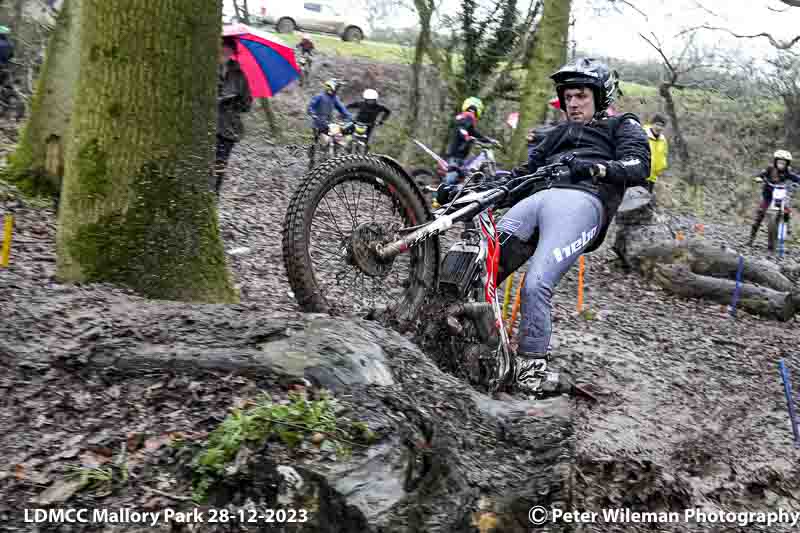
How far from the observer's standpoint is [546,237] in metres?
4.57

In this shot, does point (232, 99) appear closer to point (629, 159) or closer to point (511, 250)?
point (511, 250)

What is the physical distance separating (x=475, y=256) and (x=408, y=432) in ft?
5.74

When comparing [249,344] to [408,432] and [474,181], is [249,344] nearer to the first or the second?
[408,432]

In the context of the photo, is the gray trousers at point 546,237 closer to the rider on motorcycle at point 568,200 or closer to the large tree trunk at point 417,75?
the rider on motorcycle at point 568,200

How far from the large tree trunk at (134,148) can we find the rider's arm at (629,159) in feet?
8.06

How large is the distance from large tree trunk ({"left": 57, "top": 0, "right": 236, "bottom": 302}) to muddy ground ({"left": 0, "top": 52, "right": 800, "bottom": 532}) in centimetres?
30

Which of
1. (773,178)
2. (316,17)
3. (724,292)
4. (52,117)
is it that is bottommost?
(724,292)

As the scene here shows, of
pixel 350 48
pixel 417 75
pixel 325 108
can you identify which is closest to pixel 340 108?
pixel 325 108

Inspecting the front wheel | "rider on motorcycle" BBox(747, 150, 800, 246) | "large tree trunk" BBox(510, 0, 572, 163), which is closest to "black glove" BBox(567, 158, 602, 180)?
the front wheel

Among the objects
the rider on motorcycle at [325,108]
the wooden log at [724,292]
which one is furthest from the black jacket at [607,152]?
the rider on motorcycle at [325,108]

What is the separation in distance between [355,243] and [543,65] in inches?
457

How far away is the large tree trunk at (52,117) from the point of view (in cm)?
784
